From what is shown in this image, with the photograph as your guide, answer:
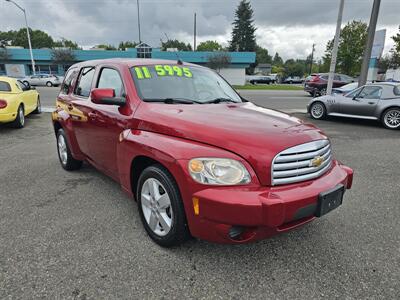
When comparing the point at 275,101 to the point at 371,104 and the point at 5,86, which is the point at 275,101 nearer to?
the point at 371,104

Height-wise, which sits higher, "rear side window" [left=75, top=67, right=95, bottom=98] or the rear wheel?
"rear side window" [left=75, top=67, right=95, bottom=98]

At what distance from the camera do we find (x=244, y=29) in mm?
71938

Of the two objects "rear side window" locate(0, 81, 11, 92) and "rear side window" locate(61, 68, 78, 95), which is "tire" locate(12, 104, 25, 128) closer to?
"rear side window" locate(0, 81, 11, 92)

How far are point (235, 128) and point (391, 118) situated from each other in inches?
342

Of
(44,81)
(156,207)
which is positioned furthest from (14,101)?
(44,81)

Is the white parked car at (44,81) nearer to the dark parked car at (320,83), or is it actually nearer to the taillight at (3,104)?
the dark parked car at (320,83)

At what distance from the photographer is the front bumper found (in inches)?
83.7

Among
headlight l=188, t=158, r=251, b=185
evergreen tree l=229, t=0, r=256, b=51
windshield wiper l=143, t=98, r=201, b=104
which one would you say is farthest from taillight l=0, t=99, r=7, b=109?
evergreen tree l=229, t=0, r=256, b=51

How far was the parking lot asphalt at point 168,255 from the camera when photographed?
2.29m

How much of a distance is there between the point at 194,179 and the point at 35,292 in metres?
1.46

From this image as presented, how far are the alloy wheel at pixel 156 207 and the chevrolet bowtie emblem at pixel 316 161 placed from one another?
4.07 feet

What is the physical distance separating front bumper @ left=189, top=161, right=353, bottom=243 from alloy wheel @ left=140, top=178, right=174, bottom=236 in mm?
350

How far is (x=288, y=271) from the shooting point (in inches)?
98.8

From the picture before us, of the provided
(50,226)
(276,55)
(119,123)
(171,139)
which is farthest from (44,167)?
(276,55)
